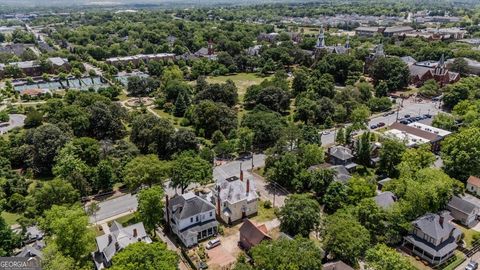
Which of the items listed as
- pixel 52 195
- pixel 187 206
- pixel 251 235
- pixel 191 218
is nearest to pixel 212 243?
pixel 191 218

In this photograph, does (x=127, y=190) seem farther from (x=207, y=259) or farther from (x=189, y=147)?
(x=207, y=259)

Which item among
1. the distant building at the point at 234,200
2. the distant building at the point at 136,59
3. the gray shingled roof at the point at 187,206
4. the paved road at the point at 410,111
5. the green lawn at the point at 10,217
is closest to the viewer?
the gray shingled roof at the point at 187,206

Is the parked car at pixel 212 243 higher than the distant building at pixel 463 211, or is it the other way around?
the distant building at pixel 463 211

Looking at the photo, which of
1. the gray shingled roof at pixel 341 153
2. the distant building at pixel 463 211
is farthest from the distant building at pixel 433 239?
the gray shingled roof at pixel 341 153

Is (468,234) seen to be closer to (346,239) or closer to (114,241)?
(346,239)

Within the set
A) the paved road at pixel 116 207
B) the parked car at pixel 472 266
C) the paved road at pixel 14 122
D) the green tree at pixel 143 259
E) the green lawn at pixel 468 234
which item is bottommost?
the green lawn at pixel 468 234

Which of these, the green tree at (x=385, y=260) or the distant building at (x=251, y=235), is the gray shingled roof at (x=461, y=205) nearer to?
the green tree at (x=385, y=260)
